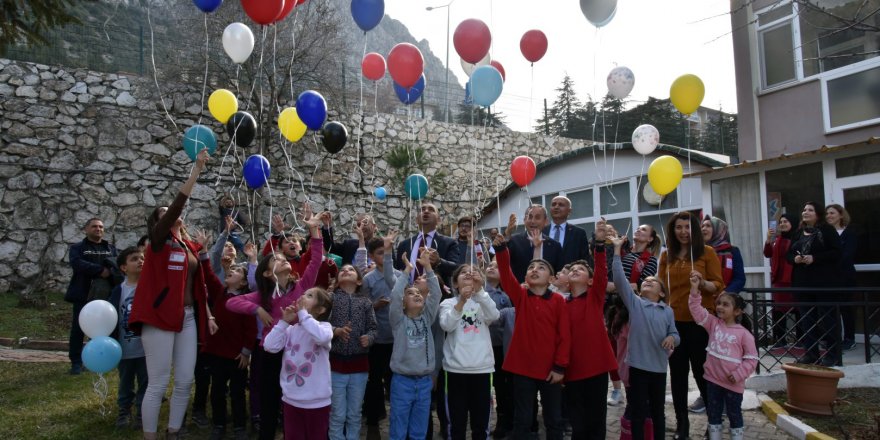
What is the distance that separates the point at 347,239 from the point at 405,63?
195 cm

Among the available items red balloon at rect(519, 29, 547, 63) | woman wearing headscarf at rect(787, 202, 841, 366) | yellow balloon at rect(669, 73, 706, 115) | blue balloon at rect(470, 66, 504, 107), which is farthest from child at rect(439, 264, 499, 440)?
woman wearing headscarf at rect(787, 202, 841, 366)

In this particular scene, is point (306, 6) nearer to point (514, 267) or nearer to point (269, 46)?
point (269, 46)

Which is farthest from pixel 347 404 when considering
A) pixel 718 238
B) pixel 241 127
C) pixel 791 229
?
pixel 791 229

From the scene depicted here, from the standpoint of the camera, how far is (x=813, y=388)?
4668 millimetres

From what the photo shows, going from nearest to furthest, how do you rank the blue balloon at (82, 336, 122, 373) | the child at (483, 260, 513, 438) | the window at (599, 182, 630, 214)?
the blue balloon at (82, 336, 122, 373), the child at (483, 260, 513, 438), the window at (599, 182, 630, 214)

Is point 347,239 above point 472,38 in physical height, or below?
below

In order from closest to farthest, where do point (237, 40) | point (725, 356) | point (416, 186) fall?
point (725, 356) < point (237, 40) < point (416, 186)

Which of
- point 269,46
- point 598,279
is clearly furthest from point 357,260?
point 269,46

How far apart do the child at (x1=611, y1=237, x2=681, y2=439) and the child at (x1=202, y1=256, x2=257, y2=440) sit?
281 cm

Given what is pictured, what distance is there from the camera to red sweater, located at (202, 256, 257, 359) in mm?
4242

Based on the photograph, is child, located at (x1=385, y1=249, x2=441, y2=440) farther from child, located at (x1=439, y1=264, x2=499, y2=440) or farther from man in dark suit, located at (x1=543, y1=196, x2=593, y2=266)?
man in dark suit, located at (x1=543, y1=196, x2=593, y2=266)

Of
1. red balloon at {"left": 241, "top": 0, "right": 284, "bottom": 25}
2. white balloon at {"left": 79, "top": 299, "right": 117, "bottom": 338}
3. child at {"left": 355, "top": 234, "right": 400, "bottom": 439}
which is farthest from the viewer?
red balloon at {"left": 241, "top": 0, "right": 284, "bottom": 25}

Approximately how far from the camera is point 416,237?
5480mm

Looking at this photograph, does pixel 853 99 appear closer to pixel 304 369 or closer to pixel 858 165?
pixel 858 165
